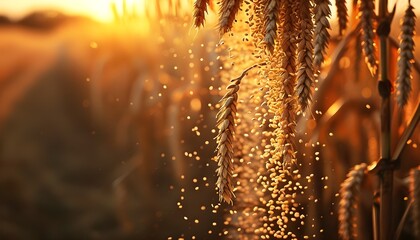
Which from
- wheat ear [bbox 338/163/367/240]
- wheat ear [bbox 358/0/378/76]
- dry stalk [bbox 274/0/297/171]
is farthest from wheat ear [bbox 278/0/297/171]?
wheat ear [bbox 338/163/367/240]

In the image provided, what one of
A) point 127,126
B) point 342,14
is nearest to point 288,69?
point 342,14

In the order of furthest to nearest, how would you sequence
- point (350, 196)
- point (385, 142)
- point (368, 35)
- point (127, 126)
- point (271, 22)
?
point (127, 126) → point (350, 196) → point (385, 142) → point (368, 35) → point (271, 22)

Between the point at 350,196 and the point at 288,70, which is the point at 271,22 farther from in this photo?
the point at 350,196

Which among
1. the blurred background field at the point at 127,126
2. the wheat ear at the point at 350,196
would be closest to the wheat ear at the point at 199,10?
Answer: the blurred background field at the point at 127,126

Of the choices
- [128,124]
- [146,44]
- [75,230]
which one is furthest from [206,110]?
[75,230]

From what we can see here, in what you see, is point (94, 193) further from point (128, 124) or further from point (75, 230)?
point (128, 124)

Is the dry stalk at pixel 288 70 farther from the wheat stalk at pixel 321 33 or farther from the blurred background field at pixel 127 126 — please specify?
the blurred background field at pixel 127 126
